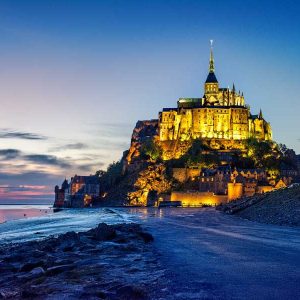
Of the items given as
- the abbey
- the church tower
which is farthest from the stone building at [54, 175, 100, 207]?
the church tower

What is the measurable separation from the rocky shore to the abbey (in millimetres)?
113644

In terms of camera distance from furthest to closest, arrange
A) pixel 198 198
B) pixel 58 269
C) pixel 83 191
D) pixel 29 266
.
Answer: pixel 83 191, pixel 198 198, pixel 29 266, pixel 58 269

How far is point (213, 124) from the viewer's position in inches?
5094

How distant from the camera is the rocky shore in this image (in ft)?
26.0

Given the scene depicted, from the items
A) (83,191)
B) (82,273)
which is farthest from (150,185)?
(82,273)

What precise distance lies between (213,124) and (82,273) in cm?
12194

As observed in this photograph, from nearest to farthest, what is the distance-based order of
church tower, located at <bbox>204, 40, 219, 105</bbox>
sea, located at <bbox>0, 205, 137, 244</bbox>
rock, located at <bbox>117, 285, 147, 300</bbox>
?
A: rock, located at <bbox>117, 285, 147, 300</bbox>
sea, located at <bbox>0, 205, 137, 244</bbox>
church tower, located at <bbox>204, 40, 219, 105</bbox>

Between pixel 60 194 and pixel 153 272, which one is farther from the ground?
pixel 60 194

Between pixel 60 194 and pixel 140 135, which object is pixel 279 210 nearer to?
pixel 140 135

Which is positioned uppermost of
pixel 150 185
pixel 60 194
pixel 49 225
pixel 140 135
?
pixel 140 135

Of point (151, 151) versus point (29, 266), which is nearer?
point (29, 266)

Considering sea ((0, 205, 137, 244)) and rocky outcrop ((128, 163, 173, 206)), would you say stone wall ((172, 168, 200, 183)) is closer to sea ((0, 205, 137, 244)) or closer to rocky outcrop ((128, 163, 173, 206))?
rocky outcrop ((128, 163, 173, 206))

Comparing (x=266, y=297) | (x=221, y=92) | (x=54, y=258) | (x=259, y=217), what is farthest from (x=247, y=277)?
(x=221, y=92)

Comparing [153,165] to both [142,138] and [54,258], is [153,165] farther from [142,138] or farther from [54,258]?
[54,258]
